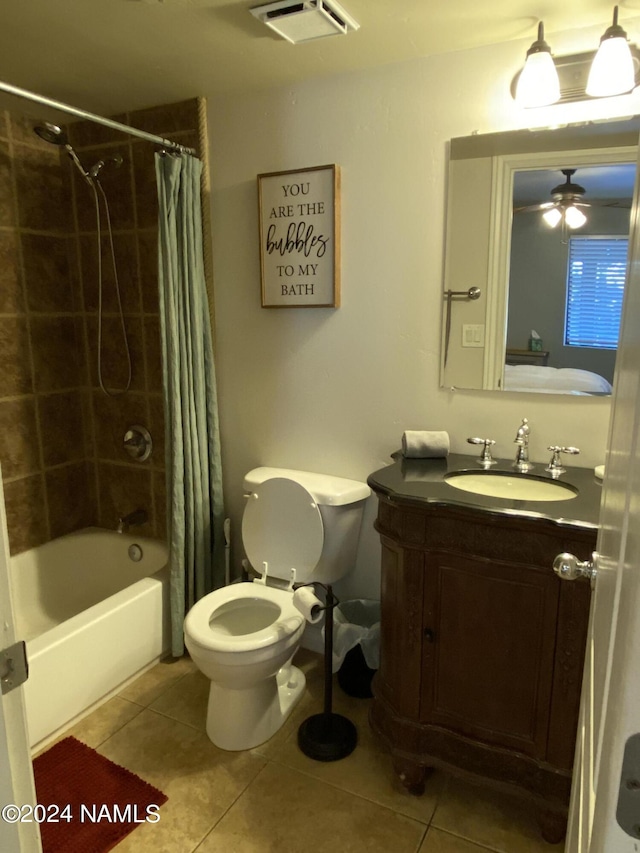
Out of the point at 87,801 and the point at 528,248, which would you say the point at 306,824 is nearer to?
the point at 87,801

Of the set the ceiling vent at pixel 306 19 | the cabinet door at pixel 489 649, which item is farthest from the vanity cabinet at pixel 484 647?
the ceiling vent at pixel 306 19

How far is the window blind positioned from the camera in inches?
70.1

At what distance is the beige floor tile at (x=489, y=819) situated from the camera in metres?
1.63

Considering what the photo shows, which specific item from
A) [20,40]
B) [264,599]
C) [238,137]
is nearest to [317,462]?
[264,599]

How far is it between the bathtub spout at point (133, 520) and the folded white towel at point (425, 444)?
4.56 feet

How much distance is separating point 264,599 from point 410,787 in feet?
2.45

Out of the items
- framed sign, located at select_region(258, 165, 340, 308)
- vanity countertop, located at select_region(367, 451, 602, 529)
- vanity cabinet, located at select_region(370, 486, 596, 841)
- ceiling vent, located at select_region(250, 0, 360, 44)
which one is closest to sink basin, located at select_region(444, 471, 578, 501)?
vanity countertop, located at select_region(367, 451, 602, 529)

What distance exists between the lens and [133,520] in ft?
9.09

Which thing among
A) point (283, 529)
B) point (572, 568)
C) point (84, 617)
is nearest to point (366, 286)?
point (283, 529)

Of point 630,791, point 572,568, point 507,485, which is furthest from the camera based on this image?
point 507,485

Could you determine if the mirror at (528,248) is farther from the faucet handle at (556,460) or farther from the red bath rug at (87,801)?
the red bath rug at (87,801)

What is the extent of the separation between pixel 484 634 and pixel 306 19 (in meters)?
1.76

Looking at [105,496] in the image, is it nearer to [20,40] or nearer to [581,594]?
[20,40]

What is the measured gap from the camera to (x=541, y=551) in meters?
1.54
